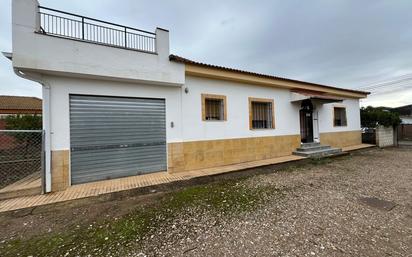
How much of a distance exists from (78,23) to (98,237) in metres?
6.27

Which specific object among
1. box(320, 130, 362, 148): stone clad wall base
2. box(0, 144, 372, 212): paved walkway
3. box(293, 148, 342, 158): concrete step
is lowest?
box(0, 144, 372, 212): paved walkway

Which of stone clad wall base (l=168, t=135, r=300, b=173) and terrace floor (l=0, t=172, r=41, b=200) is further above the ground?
stone clad wall base (l=168, t=135, r=300, b=173)

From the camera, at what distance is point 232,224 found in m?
3.34

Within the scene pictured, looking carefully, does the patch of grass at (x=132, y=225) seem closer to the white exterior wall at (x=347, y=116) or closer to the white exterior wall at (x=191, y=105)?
the white exterior wall at (x=191, y=105)

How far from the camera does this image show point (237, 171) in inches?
280

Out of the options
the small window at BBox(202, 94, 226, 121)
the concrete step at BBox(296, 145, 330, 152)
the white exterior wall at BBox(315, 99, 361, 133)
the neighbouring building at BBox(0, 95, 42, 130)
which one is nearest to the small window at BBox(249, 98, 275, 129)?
the small window at BBox(202, 94, 226, 121)

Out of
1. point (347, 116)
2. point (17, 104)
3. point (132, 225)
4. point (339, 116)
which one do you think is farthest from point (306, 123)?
point (17, 104)

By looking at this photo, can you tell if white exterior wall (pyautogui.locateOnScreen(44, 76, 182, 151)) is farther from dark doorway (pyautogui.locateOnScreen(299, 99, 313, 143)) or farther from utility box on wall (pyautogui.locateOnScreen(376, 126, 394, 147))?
utility box on wall (pyautogui.locateOnScreen(376, 126, 394, 147))

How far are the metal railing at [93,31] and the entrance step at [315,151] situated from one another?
885 cm

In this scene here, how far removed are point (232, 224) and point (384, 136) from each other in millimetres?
16825

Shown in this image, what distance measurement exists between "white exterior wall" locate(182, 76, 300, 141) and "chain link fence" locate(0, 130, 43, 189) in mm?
5328

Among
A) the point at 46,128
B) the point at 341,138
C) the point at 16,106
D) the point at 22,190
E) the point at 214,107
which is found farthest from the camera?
the point at 16,106

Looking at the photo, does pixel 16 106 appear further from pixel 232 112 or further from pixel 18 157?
pixel 232 112

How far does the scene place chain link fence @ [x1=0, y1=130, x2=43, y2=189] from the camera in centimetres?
621
